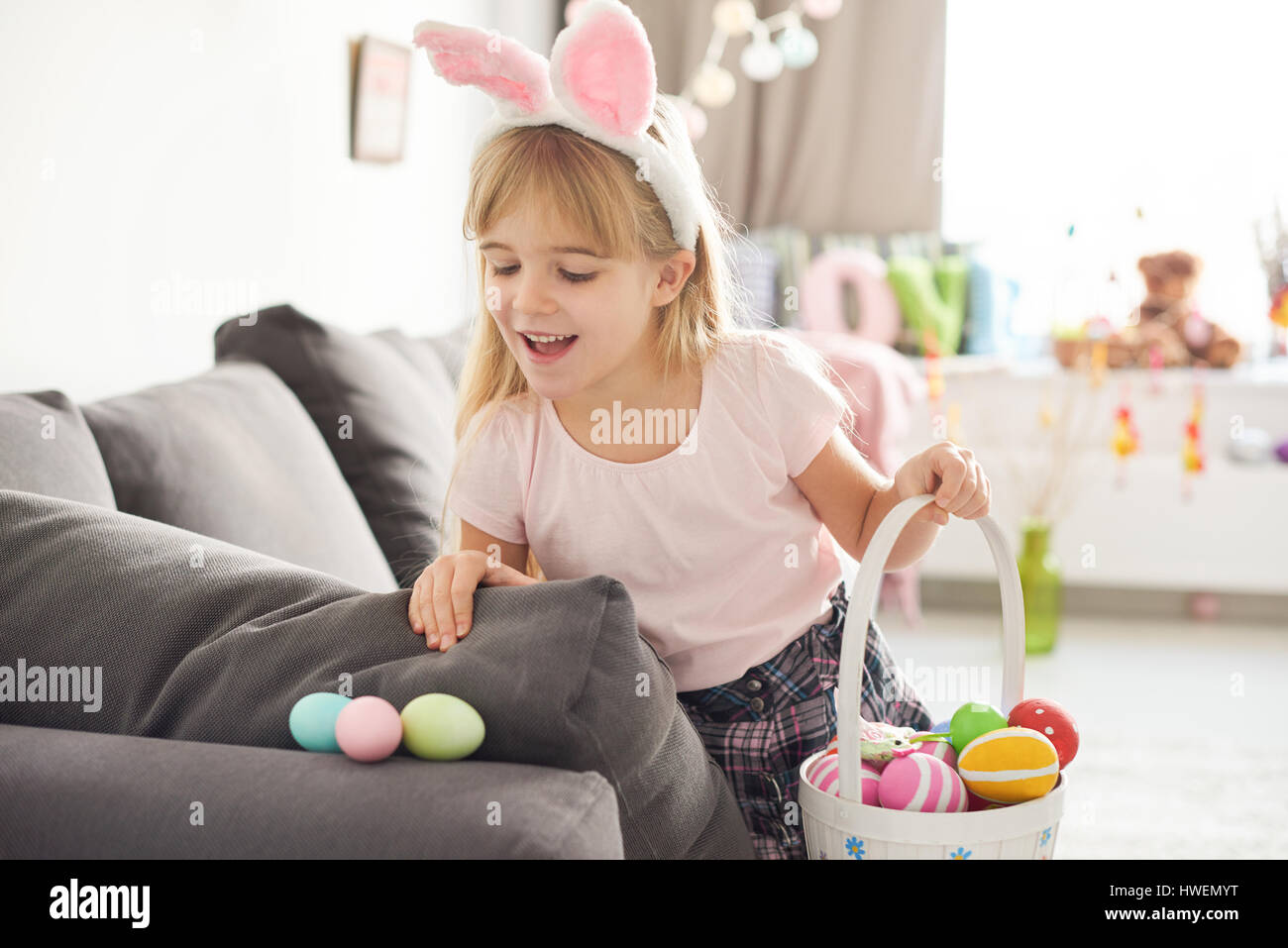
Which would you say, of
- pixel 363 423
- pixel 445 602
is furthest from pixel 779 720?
pixel 363 423

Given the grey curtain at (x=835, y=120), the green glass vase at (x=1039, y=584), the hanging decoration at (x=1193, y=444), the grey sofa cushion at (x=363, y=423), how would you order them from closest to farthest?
the grey sofa cushion at (x=363, y=423) < the green glass vase at (x=1039, y=584) < the hanging decoration at (x=1193, y=444) < the grey curtain at (x=835, y=120)

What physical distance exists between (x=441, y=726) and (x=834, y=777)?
1.22 feet

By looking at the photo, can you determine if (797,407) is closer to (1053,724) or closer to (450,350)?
(1053,724)

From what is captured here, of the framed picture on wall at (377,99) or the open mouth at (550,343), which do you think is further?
the framed picture on wall at (377,99)

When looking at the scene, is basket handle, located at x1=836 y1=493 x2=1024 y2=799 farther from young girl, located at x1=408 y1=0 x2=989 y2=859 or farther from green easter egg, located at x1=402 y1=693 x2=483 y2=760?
green easter egg, located at x1=402 y1=693 x2=483 y2=760

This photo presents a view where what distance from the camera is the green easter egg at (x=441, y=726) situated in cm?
89

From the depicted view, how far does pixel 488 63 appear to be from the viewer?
3.92 feet

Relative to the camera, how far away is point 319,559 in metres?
1.61

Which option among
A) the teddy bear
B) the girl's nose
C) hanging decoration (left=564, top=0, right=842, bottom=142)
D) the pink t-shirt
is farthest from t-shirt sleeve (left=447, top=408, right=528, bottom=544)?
the teddy bear

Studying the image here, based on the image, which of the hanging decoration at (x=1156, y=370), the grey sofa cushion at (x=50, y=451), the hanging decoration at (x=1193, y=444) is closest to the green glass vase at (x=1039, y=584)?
the hanging decoration at (x=1193, y=444)

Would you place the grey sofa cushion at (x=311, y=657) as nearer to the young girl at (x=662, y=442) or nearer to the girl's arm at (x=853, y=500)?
the young girl at (x=662, y=442)

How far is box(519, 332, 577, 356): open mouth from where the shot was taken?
4.06ft

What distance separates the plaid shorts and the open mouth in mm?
401

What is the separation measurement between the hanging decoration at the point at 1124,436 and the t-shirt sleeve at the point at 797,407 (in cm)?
263
